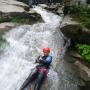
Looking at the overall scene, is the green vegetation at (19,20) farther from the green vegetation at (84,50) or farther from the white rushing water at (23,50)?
the green vegetation at (84,50)

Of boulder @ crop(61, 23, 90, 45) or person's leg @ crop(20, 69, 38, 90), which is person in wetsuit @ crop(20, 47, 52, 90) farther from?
boulder @ crop(61, 23, 90, 45)

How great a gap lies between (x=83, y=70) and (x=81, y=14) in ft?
15.1

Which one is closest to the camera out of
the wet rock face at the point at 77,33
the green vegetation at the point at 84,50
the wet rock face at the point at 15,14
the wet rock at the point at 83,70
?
the wet rock at the point at 83,70

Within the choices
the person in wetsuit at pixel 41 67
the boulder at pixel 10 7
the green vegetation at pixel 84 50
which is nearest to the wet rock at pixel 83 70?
the green vegetation at pixel 84 50

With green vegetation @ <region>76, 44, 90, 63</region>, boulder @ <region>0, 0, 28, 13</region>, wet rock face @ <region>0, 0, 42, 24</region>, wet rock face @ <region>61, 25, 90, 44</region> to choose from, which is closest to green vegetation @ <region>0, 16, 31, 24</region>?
wet rock face @ <region>0, 0, 42, 24</region>

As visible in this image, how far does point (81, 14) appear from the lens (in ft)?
46.0

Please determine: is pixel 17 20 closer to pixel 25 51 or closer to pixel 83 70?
pixel 25 51

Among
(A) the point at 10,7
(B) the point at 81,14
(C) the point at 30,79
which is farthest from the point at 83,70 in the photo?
(A) the point at 10,7

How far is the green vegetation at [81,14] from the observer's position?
12746 millimetres

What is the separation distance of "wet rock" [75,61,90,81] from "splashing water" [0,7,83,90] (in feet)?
3.42

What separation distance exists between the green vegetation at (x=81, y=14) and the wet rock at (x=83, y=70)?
94.0 inches

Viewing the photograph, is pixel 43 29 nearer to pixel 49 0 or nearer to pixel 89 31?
pixel 89 31

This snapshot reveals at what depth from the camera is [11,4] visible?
1883 cm

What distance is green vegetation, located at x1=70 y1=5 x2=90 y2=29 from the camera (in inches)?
502
